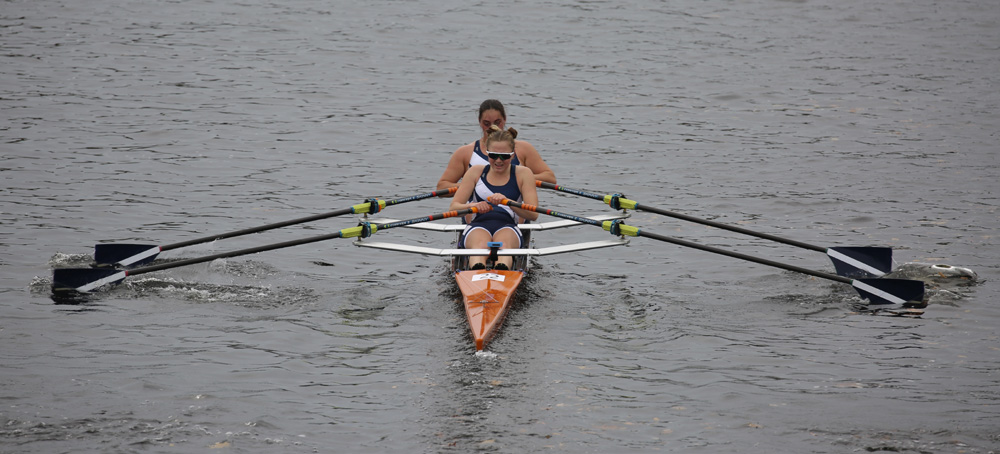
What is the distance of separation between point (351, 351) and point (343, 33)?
1758cm

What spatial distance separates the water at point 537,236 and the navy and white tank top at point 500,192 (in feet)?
2.78

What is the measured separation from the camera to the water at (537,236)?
25.3 ft

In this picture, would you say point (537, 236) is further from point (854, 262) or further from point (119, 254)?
point (119, 254)

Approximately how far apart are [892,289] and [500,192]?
401 centimetres

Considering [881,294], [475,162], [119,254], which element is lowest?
[881,294]

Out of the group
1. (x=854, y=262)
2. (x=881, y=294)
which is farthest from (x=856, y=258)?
(x=881, y=294)

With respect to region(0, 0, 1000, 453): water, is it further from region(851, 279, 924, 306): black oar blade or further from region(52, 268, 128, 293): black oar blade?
region(851, 279, 924, 306): black oar blade

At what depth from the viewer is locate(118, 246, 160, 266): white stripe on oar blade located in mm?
10750

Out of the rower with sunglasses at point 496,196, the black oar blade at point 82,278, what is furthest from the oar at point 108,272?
the rower with sunglasses at point 496,196

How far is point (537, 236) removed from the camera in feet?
43.7

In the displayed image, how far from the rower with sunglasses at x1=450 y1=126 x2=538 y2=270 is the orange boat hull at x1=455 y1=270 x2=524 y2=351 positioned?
1.10ft

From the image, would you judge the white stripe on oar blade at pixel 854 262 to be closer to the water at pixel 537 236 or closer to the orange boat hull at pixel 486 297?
the water at pixel 537 236

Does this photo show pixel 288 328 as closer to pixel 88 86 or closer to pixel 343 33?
pixel 88 86

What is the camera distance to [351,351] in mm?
8984
